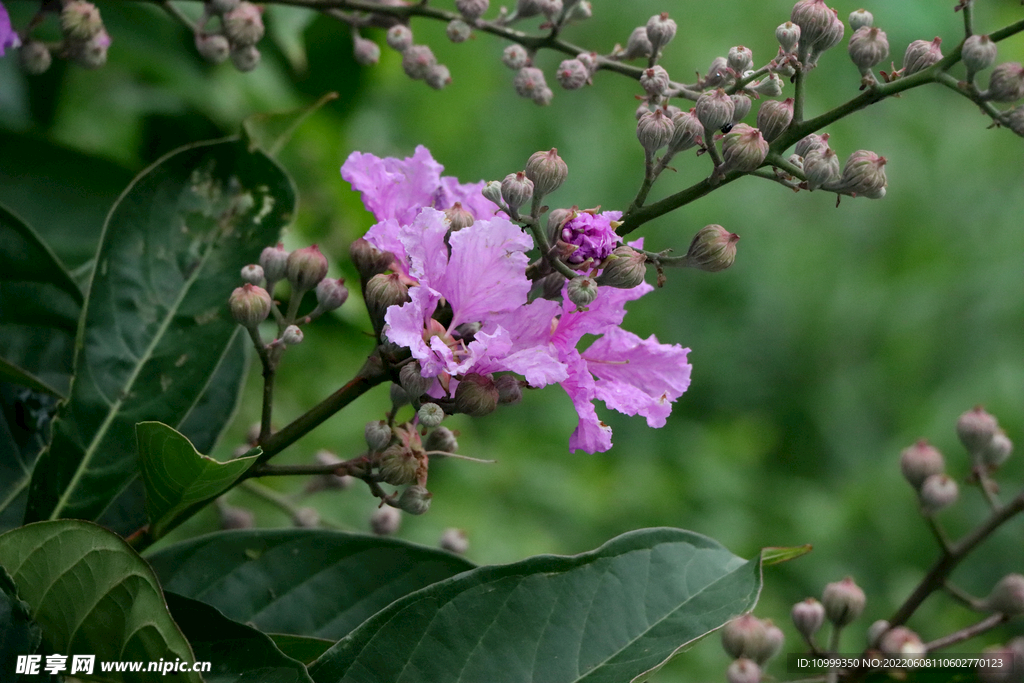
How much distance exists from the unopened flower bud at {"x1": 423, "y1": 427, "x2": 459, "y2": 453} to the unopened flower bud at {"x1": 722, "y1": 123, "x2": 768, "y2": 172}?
40 centimetres

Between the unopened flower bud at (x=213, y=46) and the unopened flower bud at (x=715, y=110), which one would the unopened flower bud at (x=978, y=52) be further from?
the unopened flower bud at (x=213, y=46)

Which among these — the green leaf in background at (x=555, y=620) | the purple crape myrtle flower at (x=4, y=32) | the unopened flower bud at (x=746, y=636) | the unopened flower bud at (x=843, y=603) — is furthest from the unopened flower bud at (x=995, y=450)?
the purple crape myrtle flower at (x=4, y=32)

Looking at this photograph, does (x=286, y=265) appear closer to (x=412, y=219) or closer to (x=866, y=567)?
(x=412, y=219)

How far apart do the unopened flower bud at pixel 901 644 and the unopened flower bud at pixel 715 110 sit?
72 cm

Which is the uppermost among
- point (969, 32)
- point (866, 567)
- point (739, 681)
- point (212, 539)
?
point (969, 32)

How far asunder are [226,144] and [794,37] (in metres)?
0.75

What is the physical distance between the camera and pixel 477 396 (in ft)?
2.95

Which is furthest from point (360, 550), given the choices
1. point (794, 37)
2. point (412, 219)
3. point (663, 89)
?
point (794, 37)

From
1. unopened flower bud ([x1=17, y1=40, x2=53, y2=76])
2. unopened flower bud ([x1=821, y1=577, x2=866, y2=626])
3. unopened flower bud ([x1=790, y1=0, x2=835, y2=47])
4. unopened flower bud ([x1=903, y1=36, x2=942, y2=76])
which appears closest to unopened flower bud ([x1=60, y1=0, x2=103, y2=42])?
unopened flower bud ([x1=17, y1=40, x2=53, y2=76])

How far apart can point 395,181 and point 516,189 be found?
20 cm

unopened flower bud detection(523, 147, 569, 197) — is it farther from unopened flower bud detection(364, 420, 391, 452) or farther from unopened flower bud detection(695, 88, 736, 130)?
unopened flower bud detection(364, 420, 391, 452)

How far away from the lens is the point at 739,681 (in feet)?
4.00

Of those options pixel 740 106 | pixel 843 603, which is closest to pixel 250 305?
pixel 740 106

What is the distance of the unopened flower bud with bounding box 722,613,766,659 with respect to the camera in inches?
48.9
